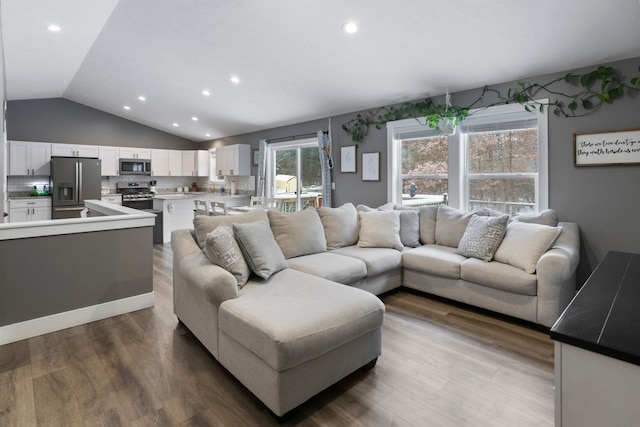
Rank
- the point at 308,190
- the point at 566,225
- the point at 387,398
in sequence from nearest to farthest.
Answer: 1. the point at 387,398
2. the point at 566,225
3. the point at 308,190

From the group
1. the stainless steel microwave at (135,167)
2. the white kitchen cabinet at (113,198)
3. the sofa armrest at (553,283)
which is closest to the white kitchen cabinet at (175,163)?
the stainless steel microwave at (135,167)

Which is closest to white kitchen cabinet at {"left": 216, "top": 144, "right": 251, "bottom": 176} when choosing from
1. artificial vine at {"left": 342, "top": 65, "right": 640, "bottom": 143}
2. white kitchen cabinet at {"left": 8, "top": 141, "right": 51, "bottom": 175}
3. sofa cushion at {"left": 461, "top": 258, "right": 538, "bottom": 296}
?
white kitchen cabinet at {"left": 8, "top": 141, "right": 51, "bottom": 175}

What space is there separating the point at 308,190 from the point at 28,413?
5.45m

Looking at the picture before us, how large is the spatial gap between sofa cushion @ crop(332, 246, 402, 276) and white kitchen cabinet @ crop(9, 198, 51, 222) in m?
6.28

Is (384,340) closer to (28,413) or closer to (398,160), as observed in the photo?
(28,413)

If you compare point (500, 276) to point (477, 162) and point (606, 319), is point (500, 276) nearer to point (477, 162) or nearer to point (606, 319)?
point (477, 162)

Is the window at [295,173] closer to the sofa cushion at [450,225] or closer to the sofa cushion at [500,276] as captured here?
the sofa cushion at [450,225]

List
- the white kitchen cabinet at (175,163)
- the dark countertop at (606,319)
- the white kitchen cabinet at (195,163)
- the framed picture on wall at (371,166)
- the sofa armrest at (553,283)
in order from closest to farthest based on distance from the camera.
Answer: the dark countertop at (606,319), the sofa armrest at (553,283), the framed picture on wall at (371,166), the white kitchen cabinet at (175,163), the white kitchen cabinet at (195,163)

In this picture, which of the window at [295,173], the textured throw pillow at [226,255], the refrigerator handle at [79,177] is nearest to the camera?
the textured throw pillow at [226,255]

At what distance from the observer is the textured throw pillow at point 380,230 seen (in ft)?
13.2

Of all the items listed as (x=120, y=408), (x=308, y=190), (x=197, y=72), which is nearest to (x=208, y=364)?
(x=120, y=408)

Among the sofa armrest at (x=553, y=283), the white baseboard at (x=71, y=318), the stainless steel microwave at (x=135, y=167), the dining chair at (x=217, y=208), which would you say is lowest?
the white baseboard at (x=71, y=318)

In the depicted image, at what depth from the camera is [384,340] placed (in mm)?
2754

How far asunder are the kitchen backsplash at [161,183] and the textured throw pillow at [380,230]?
14.2ft
